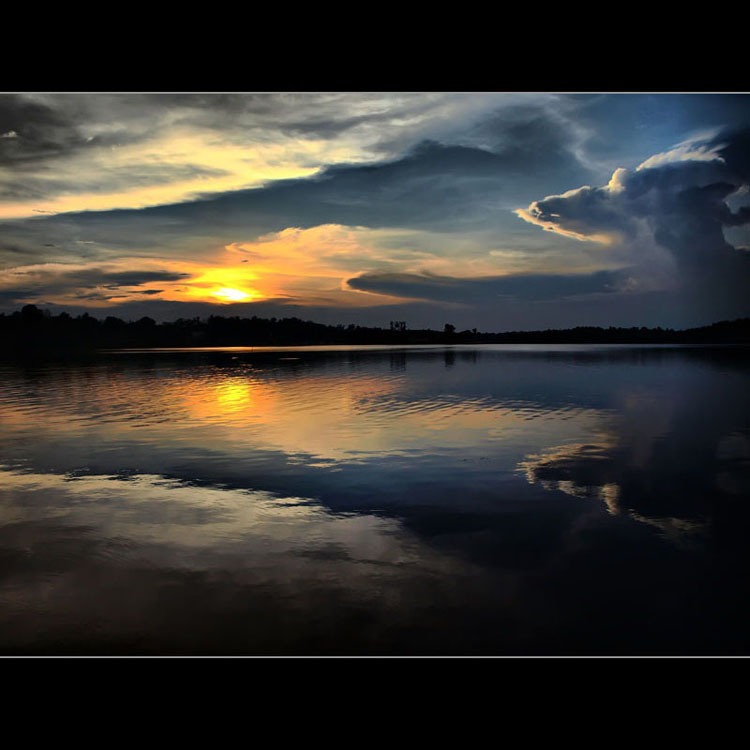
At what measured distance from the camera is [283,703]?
4223 millimetres

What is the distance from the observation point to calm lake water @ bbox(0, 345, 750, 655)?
20.4 ft

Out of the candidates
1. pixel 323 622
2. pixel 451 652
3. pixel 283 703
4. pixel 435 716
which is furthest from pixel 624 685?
pixel 323 622

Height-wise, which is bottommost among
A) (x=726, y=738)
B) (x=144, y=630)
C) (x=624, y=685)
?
(x=144, y=630)

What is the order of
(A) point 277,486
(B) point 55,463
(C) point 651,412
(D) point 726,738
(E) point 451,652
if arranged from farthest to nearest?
1. (C) point 651,412
2. (B) point 55,463
3. (A) point 277,486
4. (E) point 451,652
5. (D) point 726,738

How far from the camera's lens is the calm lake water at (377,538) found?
20.4 feet

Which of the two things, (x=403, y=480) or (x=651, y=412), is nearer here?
(x=403, y=480)

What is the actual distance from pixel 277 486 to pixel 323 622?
6277mm

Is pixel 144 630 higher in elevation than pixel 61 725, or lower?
lower

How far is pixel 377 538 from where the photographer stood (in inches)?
356

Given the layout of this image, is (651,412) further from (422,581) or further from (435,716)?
(435,716)

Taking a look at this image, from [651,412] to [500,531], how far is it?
17.5 m

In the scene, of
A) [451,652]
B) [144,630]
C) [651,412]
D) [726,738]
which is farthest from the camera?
[651,412]

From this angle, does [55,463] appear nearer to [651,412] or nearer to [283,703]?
[283,703]

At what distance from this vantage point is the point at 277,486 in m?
12.4
